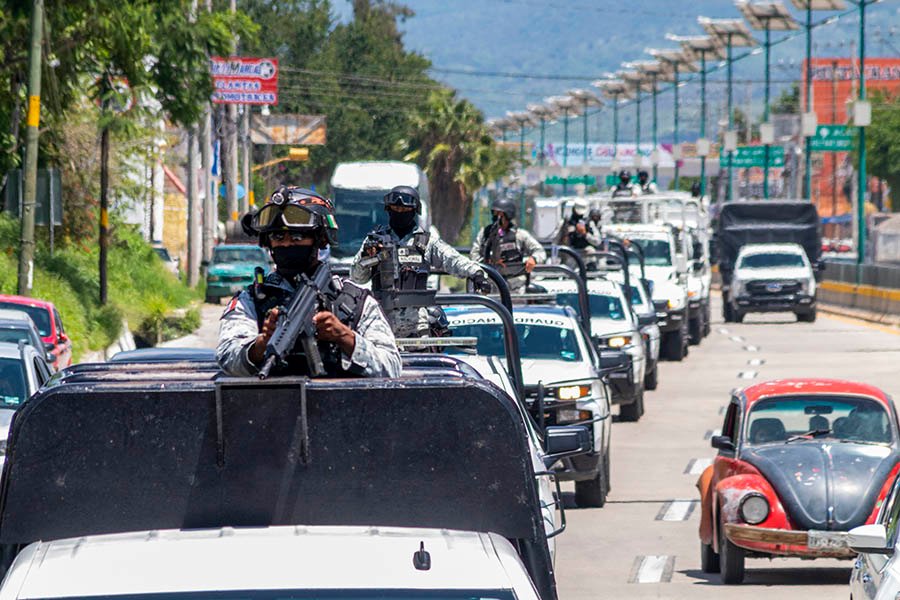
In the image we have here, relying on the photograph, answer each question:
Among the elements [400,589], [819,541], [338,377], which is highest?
[338,377]

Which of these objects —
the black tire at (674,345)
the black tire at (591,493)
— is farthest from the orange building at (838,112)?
the black tire at (591,493)

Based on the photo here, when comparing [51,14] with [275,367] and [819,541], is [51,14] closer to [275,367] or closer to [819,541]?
[819,541]

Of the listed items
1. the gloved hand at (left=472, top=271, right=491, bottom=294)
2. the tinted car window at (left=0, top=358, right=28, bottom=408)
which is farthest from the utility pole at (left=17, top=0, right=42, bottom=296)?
the gloved hand at (left=472, top=271, right=491, bottom=294)

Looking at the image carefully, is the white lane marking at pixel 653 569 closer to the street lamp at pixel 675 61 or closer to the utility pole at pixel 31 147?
the utility pole at pixel 31 147

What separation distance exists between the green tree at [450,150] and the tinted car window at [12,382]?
249ft

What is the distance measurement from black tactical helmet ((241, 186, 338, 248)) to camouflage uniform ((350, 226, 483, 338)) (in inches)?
243

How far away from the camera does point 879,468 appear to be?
1170 cm

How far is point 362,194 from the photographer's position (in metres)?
45.4

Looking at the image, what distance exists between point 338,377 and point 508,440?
69 centimetres

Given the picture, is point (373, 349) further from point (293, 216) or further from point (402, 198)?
point (402, 198)

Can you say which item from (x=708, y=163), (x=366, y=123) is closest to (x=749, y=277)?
(x=366, y=123)

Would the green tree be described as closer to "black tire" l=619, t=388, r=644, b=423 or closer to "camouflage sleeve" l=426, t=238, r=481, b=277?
"black tire" l=619, t=388, r=644, b=423

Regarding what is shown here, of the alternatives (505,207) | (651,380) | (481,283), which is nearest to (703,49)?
(651,380)

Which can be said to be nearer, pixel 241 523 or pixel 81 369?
pixel 241 523
